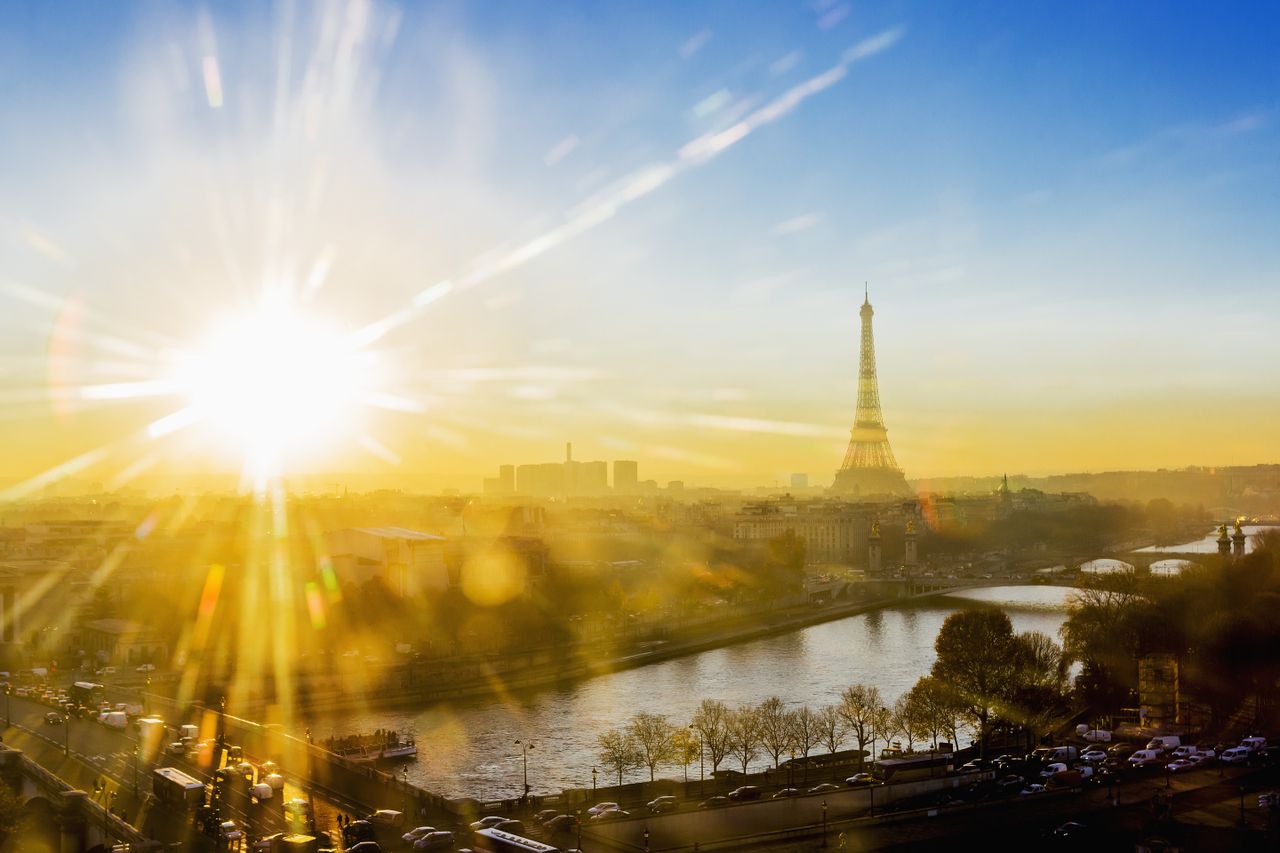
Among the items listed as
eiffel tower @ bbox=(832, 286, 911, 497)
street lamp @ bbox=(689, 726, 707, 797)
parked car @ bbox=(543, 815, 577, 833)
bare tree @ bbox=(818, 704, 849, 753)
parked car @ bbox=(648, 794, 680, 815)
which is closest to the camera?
parked car @ bbox=(543, 815, 577, 833)

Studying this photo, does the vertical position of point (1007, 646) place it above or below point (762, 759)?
above

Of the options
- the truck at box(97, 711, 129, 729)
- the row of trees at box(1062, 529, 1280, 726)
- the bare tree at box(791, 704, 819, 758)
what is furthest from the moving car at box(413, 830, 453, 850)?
the row of trees at box(1062, 529, 1280, 726)

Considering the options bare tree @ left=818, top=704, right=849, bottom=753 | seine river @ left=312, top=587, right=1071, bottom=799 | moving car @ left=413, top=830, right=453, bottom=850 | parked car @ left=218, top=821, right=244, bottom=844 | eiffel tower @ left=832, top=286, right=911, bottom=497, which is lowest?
seine river @ left=312, top=587, right=1071, bottom=799

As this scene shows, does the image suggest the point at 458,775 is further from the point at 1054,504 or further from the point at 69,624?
the point at 1054,504

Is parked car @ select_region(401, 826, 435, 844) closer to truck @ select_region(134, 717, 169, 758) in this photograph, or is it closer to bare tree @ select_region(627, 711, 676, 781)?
truck @ select_region(134, 717, 169, 758)

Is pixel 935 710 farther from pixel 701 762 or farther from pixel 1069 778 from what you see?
pixel 1069 778

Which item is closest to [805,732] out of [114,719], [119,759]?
[119,759]

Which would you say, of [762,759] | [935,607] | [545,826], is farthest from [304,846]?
[935,607]
